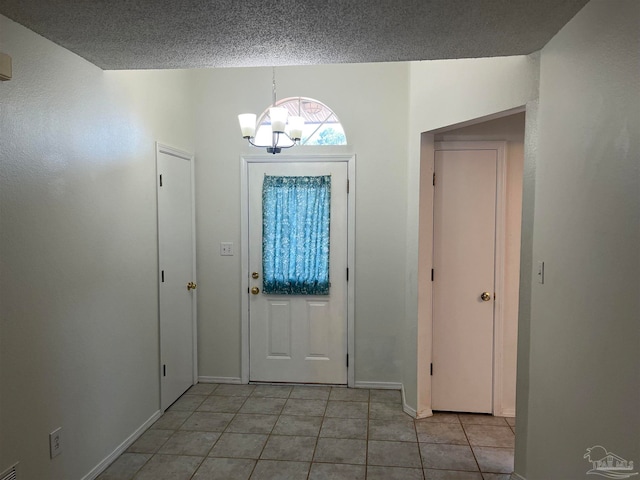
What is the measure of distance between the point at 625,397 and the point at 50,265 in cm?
238

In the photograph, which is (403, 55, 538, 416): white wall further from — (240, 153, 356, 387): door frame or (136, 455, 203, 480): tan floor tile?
(136, 455, 203, 480): tan floor tile

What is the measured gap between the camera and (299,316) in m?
3.86

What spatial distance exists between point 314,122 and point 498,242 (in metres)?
1.81

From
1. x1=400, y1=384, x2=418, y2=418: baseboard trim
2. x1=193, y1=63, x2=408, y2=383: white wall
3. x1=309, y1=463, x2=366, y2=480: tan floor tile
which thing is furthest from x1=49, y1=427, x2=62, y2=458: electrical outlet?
x1=400, y1=384, x2=418, y2=418: baseboard trim

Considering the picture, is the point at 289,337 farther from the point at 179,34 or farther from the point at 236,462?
the point at 179,34

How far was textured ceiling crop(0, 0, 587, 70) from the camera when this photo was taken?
1661mm

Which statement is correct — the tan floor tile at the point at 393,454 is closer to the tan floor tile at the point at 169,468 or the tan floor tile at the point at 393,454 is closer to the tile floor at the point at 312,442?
the tile floor at the point at 312,442

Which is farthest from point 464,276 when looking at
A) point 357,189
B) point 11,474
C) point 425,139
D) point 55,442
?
point 11,474

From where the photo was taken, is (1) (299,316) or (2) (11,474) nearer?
(2) (11,474)

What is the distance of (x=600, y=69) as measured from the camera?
155 cm

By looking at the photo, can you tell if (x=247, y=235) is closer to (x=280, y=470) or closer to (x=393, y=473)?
(x=280, y=470)

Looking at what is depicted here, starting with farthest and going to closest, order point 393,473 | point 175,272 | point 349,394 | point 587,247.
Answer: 1. point 349,394
2. point 175,272
3. point 393,473
4. point 587,247

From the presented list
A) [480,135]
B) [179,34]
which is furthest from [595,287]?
[179,34]

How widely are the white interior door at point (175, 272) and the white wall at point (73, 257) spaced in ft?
0.40
